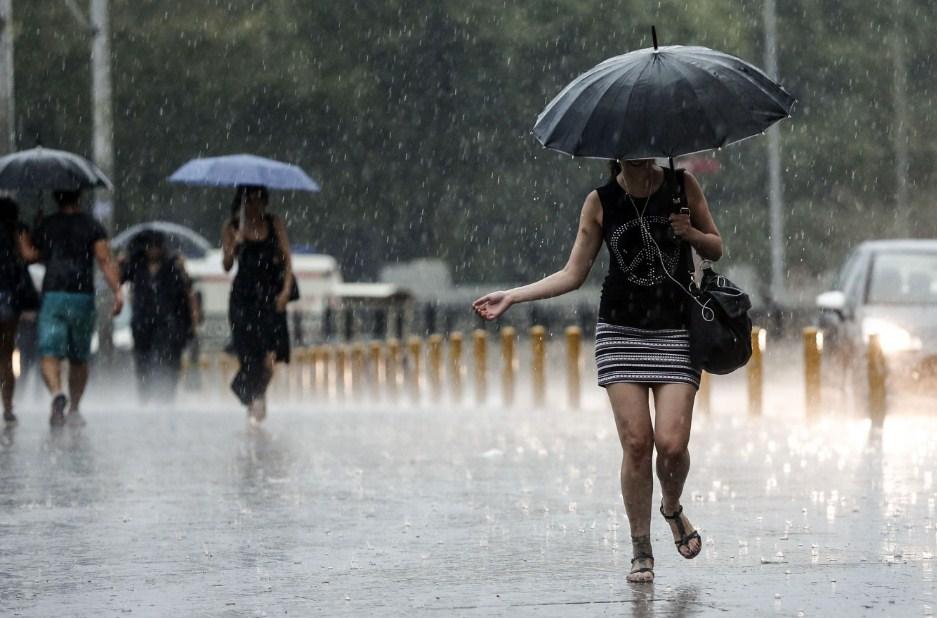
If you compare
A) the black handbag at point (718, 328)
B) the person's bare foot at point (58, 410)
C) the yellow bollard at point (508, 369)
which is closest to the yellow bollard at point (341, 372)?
the yellow bollard at point (508, 369)

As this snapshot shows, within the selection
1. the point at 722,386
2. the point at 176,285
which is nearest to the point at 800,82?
the point at 722,386

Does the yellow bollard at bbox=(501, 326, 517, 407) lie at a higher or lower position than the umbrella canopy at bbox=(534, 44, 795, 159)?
lower

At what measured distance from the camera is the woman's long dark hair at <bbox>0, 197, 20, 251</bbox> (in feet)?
48.0

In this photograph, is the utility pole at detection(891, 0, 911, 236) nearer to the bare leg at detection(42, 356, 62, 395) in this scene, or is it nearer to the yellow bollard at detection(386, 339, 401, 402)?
the yellow bollard at detection(386, 339, 401, 402)

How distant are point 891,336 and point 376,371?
11228 mm

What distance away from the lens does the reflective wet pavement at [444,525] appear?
22.0 ft

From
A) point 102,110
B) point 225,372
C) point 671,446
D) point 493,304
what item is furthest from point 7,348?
point 225,372

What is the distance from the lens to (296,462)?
38.7 ft

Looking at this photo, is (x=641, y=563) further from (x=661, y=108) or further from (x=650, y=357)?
(x=661, y=108)

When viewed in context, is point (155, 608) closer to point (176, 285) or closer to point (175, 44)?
point (176, 285)

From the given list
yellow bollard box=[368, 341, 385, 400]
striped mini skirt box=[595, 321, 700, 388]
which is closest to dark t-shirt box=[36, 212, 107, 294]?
striped mini skirt box=[595, 321, 700, 388]

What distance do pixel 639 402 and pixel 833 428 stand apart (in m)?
7.59

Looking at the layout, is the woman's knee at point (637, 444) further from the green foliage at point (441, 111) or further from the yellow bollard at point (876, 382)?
the green foliage at point (441, 111)

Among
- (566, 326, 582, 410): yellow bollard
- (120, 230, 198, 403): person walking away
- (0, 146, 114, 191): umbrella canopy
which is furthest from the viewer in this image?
(566, 326, 582, 410): yellow bollard
